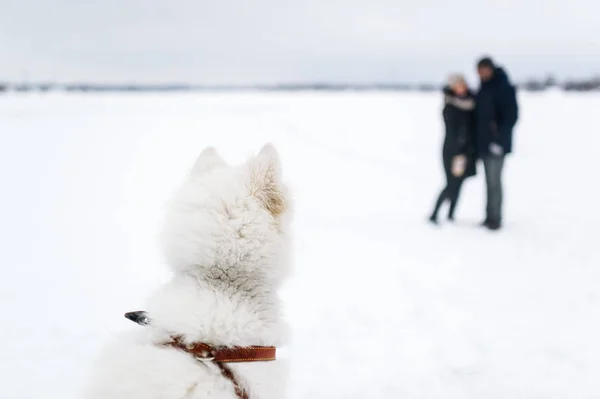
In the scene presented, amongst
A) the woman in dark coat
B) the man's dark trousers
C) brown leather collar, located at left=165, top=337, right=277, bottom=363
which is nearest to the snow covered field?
the man's dark trousers

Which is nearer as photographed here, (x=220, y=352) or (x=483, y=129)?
(x=220, y=352)

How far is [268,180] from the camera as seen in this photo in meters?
2.17

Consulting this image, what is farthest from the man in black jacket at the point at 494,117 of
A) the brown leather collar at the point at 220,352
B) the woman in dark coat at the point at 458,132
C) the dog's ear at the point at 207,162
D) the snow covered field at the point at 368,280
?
the brown leather collar at the point at 220,352

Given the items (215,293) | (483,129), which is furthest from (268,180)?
(483,129)

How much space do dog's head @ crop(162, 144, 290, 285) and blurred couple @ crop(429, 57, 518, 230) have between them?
630cm

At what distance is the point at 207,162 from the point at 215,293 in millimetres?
658

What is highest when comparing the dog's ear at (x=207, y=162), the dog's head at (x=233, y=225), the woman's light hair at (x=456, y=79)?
the woman's light hair at (x=456, y=79)

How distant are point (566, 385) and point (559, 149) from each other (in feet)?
54.5

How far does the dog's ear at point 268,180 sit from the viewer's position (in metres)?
2.16

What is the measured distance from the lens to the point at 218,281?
6.91 ft

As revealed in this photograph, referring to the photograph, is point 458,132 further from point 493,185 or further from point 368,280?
point 368,280

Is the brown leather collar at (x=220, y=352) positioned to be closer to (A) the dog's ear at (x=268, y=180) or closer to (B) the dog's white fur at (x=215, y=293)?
(B) the dog's white fur at (x=215, y=293)

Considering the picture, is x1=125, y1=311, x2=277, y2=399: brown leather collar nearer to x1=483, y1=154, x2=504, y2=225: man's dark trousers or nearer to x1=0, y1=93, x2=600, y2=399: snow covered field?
x1=0, y1=93, x2=600, y2=399: snow covered field

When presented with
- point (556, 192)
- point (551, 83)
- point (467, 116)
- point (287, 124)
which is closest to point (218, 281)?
point (467, 116)
